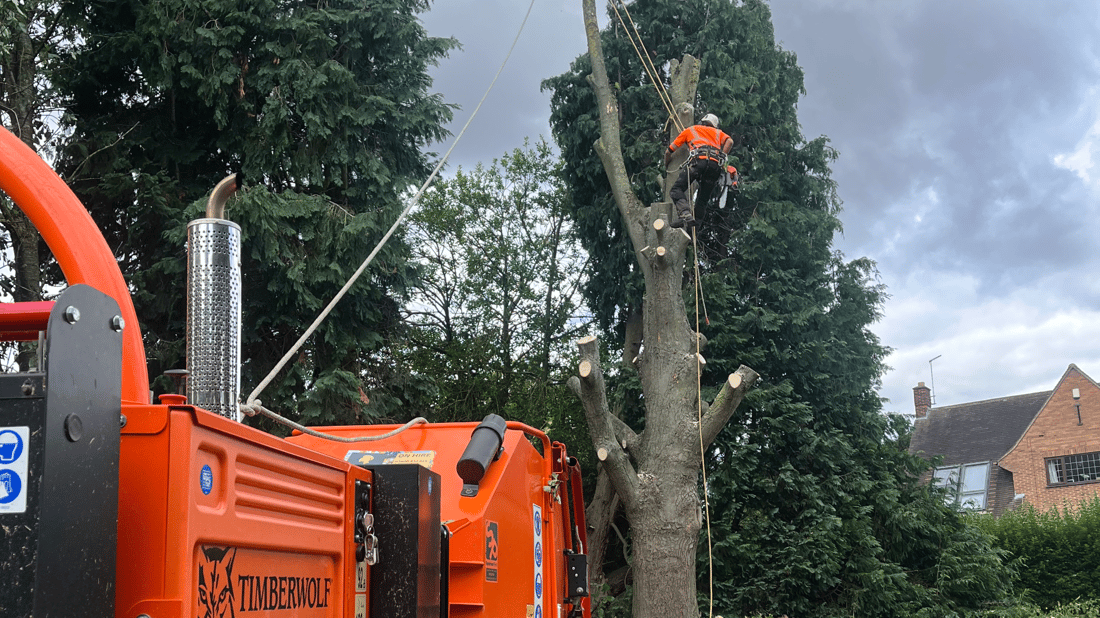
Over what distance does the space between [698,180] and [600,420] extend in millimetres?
2903

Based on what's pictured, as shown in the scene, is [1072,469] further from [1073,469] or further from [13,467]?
[13,467]

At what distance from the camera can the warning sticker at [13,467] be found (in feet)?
4.78

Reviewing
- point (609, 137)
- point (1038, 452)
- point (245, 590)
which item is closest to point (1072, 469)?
point (1038, 452)

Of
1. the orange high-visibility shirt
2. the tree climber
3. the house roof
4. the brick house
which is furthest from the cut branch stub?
the house roof

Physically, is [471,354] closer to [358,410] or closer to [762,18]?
[358,410]

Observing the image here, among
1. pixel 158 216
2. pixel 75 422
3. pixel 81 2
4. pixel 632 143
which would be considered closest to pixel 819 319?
pixel 632 143

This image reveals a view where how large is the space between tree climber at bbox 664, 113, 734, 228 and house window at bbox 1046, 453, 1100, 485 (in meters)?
21.9

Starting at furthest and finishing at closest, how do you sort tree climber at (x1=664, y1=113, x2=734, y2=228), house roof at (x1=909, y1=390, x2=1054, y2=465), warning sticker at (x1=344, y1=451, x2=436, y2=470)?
house roof at (x1=909, y1=390, x2=1054, y2=465) < tree climber at (x1=664, y1=113, x2=734, y2=228) < warning sticker at (x1=344, y1=451, x2=436, y2=470)

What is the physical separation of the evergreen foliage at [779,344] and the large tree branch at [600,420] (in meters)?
3.35

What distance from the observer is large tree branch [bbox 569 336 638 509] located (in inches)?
346

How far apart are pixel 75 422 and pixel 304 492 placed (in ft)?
2.88

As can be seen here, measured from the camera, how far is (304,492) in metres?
2.37

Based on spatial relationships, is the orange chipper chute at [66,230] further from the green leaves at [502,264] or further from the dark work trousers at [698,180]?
the green leaves at [502,264]

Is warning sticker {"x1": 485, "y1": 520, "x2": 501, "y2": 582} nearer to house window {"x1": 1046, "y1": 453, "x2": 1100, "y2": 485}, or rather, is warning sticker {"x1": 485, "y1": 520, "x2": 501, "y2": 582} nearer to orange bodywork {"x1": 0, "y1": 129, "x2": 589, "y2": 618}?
orange bodywork {"x1": 0, "y1": 129, "x2": 589, "y2": 618}
